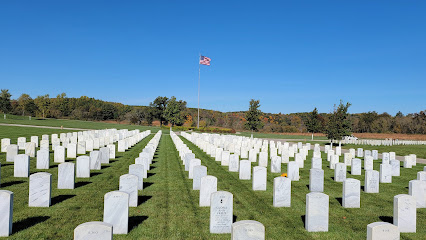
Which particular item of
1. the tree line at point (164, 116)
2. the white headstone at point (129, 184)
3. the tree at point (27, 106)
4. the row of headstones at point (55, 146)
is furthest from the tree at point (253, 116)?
the tree at point (27, 106)

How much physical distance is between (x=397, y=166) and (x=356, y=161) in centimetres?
264

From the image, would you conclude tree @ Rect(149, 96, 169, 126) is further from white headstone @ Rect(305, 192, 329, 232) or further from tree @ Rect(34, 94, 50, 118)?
white headstone @ Rect(305, 192, 329, 232)

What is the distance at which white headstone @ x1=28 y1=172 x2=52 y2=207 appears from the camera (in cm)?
886

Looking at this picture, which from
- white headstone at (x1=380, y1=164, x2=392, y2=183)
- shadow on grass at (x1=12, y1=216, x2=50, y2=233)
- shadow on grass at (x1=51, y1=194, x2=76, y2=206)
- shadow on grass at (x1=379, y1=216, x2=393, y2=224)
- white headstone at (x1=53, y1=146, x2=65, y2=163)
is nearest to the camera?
shadow on grass at (x1=12, y1=216, x2=50, y2=233)

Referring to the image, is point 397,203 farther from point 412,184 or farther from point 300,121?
point 300,121

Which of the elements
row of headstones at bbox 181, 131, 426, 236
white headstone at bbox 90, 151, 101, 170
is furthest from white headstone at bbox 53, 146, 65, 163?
row of headstones at bbox 181, 131, 426, 236

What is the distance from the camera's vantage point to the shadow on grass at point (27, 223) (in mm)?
7130

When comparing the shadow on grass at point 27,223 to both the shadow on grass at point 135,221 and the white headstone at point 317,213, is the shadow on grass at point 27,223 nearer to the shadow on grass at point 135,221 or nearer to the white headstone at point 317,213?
the shadow on grass at point 135,221

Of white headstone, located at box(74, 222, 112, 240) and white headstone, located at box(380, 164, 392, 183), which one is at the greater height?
white headstone, located at box(74, 222, 112, 240)

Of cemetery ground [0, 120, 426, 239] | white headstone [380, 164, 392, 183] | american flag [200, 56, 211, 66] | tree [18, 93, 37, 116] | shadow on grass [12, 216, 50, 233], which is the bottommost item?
cemetery ground [0, 120, 426, 239]

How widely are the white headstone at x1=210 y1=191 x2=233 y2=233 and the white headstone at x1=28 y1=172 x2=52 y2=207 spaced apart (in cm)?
516

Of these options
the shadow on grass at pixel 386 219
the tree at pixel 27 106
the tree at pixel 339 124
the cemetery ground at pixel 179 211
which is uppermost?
the tree at pixel 27 106

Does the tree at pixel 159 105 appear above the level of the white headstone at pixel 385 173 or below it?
above

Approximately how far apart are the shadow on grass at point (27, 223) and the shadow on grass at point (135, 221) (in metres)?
2.25
